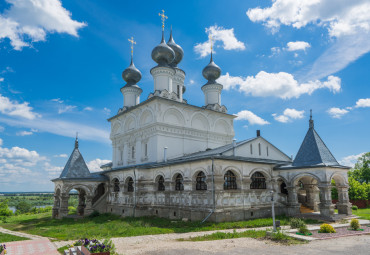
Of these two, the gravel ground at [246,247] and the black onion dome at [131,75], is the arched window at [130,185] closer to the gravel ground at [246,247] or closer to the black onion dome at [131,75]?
the black onion dome at [131,75]

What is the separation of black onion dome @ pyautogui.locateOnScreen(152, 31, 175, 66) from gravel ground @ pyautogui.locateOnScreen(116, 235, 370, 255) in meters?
17.4

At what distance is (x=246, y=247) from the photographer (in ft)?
32.4

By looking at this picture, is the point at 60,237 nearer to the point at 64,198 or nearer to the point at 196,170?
the point at 196,170

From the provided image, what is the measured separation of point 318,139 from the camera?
1770cm

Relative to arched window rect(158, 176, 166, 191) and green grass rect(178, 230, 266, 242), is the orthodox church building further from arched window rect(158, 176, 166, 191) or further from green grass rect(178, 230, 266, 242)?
green grass rect(178, 230, 266, 242)

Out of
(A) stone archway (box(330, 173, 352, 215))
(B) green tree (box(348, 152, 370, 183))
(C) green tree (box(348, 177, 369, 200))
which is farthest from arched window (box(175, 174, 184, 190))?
(B) green tree (box(348, 152, 370, 183))

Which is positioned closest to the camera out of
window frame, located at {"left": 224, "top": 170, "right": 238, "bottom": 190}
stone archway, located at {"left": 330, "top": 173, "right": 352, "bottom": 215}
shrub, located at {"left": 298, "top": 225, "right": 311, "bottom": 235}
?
shrub, located at {"left": 298, "top": 225, "right": 311, "bottom": 235}

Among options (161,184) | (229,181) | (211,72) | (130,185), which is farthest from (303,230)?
(211,72)

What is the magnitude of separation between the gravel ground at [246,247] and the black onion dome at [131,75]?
20014 mm

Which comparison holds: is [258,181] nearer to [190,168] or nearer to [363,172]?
[190,168]

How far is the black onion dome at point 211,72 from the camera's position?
27.3 meters

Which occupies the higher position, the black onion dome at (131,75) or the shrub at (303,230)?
the black onion dome at (131,75)

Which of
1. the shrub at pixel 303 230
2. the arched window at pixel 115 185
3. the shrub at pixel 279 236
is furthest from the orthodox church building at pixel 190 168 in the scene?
the shrub at pixel 279 236

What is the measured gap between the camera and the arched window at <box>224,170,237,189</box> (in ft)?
55.1
